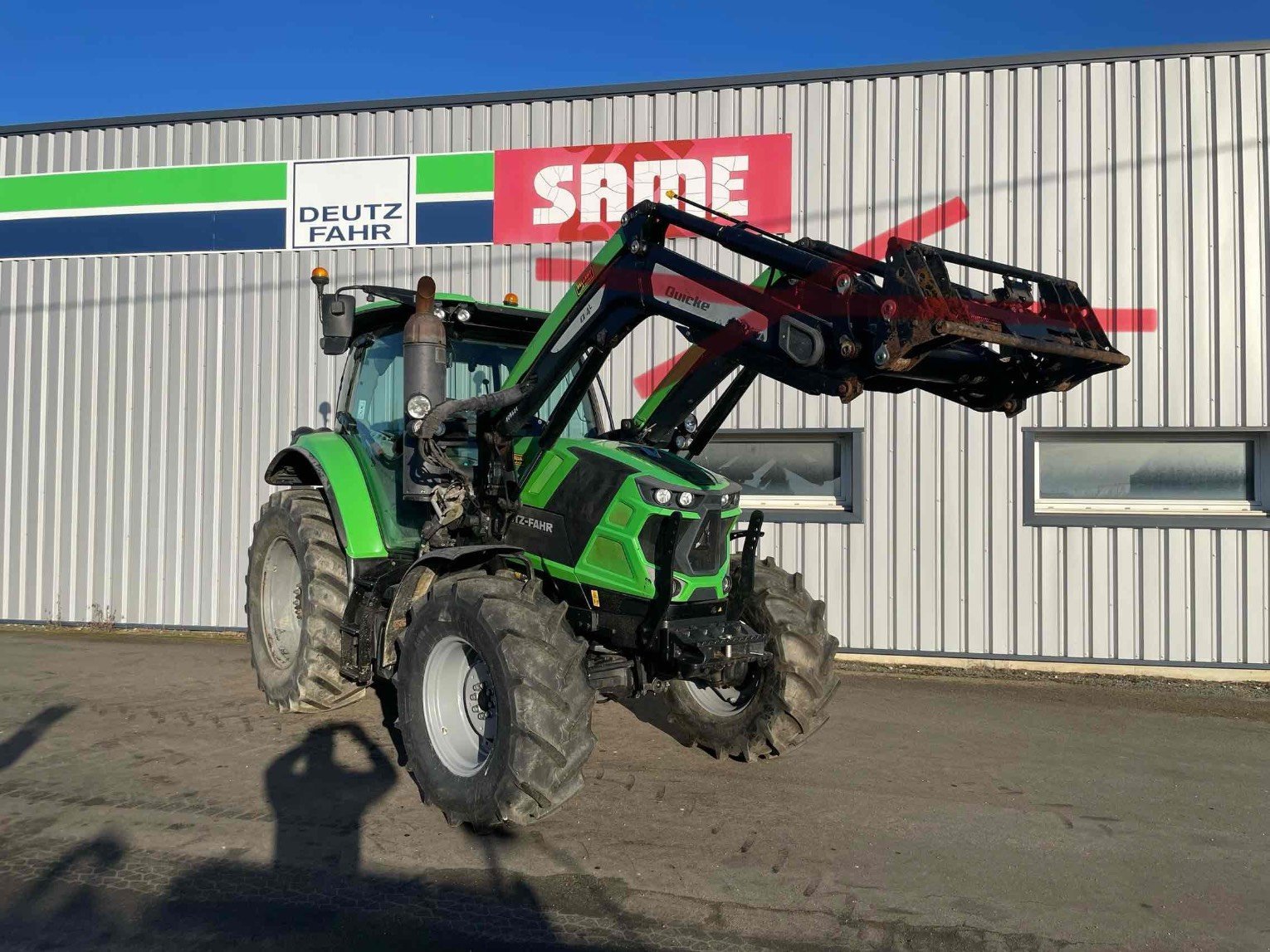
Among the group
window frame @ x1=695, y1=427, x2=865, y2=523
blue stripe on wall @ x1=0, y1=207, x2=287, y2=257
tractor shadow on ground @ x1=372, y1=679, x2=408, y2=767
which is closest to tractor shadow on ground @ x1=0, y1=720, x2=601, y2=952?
tractor shadow on ground @ x1=372, y1=679, x2=408, y2=767

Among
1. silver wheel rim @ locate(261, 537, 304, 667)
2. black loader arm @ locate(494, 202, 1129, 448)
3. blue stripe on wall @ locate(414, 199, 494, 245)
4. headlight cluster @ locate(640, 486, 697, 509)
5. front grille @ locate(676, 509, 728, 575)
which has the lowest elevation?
silver wheel rim @ locate(261, 537, 304, 667)

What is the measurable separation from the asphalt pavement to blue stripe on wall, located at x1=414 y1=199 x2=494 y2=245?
470 cm

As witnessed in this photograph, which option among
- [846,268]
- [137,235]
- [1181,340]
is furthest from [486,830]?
[137,235]

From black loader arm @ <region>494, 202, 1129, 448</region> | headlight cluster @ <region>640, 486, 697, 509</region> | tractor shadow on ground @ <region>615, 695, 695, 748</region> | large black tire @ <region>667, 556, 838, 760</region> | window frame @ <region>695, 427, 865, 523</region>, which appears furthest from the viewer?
window frame @ <region>695, 427, 865, 523</region>

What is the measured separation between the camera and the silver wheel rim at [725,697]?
5.22m

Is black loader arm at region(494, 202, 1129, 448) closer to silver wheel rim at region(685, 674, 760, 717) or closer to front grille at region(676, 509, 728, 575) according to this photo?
front grille at region(676, 509, 728, 575)

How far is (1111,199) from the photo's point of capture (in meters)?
8.27

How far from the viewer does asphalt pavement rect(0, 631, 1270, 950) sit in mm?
3398

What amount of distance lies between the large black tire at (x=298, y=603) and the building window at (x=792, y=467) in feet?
12.2

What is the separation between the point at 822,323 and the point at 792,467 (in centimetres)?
520

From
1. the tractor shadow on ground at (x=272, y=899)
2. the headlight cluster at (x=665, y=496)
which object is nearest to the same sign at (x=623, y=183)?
the headlight cluster at (x=665, y=496)

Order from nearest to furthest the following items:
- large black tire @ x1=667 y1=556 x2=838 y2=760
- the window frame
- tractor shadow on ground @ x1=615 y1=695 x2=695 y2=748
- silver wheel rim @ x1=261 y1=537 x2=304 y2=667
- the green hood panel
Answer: the green hood panel < large black tire @ x1=667 y1=556 x2=838 y2=760 < tractor shadow on ground @ x1=615 y1=695 x2=695 y2=748 < silver wheel rim @ x1=261 y1=537 x2=304 y2=667 < the window frame

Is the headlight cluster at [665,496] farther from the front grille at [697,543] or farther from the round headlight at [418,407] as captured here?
the round headlight at [418,407]

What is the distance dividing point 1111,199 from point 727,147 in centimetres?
331
